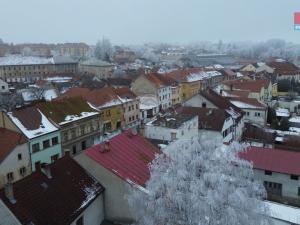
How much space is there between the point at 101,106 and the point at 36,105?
11.6 metres

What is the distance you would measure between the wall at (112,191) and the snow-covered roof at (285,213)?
8.72 meters

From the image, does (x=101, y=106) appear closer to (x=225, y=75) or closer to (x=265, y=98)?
(x=265, y=98)

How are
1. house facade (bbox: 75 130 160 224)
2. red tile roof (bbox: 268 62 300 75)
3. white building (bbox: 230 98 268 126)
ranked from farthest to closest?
1. red tile roof (bbox: 268 62 300 75)
2. white building (bbox: 230 98 268 126)
3. house facade (bbox: 75 130 160 224)

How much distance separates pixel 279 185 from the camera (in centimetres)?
2820

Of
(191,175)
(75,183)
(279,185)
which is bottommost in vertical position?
(279,185)

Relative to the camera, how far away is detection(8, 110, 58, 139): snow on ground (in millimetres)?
30684

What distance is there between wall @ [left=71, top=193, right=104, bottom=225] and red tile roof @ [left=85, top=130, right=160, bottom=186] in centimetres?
200

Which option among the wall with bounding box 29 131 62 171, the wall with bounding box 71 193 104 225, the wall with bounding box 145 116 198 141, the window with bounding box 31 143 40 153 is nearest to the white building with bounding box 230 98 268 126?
the wall with bounding box 145 116 198 141

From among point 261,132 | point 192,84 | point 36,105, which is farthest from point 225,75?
point 36,105

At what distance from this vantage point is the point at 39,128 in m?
32.2

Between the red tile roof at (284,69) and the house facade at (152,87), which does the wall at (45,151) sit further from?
the red tile roof at (284,69)

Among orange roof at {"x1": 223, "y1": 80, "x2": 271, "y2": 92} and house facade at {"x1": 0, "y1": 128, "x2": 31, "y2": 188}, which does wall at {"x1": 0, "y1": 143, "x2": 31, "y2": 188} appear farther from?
orange roof at {"x1": 223, "y1": 80, "x2": 271, "y2": 92}

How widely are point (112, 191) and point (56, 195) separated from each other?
3696mm

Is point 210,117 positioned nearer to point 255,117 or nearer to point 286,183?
point 255,117
